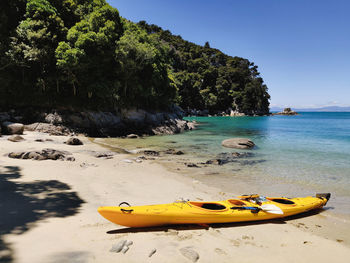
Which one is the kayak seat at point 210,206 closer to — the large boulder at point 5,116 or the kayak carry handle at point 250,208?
the kayak carry handle at point 250,208

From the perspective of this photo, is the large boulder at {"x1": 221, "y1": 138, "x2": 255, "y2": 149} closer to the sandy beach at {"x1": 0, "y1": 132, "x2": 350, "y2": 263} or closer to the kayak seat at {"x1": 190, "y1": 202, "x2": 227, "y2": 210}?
the sandy beach at {"x1": 0, "y1": 132, "x2": 350, "y2": 263}

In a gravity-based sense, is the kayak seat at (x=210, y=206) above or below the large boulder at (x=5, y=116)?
below

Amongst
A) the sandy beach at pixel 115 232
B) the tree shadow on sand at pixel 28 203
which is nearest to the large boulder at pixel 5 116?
the sandy beach at pixel 115 232

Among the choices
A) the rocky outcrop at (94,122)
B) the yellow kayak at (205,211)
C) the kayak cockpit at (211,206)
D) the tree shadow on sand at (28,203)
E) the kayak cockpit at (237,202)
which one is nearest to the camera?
the tree shadow on sand at (28,203)

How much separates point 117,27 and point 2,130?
17.7 m

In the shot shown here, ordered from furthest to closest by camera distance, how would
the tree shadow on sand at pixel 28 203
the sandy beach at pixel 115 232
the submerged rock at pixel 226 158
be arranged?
the submerged rock at pixel 226 158, the tree shadow on sand at pixel 28 203, the sandy beach at pixel 115 232

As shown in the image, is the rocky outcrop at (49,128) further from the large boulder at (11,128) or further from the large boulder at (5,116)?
the large boulder at (11,128)

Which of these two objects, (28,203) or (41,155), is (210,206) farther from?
(41,155)

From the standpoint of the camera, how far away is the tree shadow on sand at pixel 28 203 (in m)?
3.59

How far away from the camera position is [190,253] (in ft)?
11.3

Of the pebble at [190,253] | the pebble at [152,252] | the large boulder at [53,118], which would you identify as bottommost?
the pebble at [190,253]

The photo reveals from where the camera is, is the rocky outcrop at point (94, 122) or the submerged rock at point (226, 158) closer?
the submerged rock at point (226, 158)

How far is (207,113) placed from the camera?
86312mm

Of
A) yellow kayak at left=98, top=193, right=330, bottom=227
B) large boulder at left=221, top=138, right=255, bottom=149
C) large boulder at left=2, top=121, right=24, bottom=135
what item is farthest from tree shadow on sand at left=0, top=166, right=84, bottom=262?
large boulder at left=221, top=138, right=255, bottom=149
